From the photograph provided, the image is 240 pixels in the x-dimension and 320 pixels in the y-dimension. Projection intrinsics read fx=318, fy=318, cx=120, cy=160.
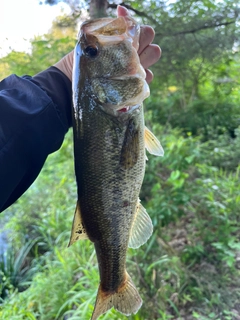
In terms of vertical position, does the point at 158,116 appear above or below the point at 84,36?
below

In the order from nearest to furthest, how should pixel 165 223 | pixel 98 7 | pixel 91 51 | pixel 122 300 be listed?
pixel 91 51
pixel 122 300
pixel 98 7
pixel 165 223

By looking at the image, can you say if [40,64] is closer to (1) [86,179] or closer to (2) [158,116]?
(2) [158,116]

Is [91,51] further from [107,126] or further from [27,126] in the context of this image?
[27,126]

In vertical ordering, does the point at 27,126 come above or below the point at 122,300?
above

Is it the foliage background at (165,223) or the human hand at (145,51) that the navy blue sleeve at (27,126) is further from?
the foliage background at (165,223)

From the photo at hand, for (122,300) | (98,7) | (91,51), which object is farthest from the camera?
(98,7)

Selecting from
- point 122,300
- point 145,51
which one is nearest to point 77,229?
point 122,300

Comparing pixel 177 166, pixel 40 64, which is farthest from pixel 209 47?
pixel 40 64
